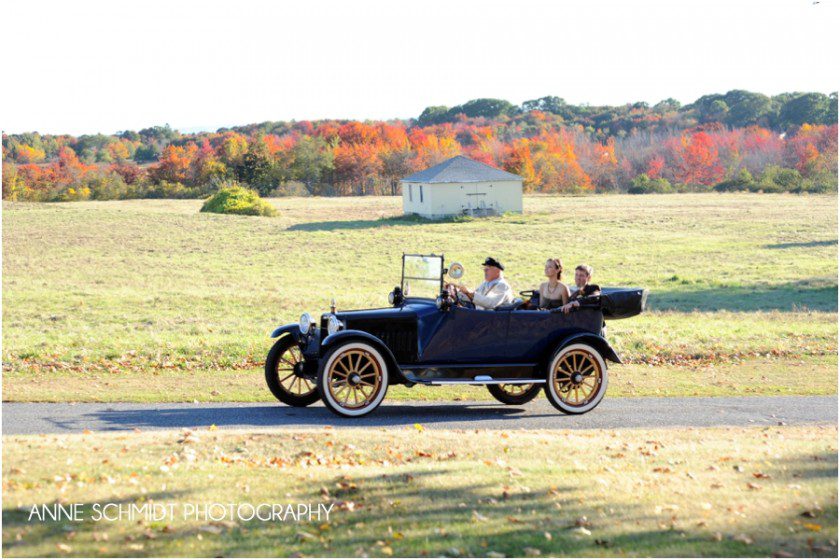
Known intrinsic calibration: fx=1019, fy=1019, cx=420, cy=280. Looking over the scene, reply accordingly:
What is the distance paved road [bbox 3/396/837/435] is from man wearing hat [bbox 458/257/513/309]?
1.29 metres

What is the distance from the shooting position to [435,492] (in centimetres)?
748

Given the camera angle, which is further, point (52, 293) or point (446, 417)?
point (52, 293)

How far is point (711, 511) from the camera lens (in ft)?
23.2

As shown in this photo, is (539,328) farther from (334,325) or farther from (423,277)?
(334,325)

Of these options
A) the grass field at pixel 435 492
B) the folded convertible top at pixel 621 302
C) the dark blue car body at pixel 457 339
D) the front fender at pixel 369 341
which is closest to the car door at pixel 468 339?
the dark blue car body at pixel 457 339

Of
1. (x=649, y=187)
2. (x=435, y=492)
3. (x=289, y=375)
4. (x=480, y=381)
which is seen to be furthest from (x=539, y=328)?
(x=649, y=187)

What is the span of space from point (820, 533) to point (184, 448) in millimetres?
5011

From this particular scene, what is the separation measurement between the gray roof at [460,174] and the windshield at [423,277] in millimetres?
51971

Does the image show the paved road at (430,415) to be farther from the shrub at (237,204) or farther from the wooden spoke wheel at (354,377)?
the shrub at (237,204)

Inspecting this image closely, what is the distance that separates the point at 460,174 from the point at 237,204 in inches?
565

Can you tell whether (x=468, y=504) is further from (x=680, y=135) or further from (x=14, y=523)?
(x=680, y=135)

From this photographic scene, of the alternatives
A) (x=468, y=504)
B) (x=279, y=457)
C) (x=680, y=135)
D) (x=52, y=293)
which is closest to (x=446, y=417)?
(x=279, y=457)

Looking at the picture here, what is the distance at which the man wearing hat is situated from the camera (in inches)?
460

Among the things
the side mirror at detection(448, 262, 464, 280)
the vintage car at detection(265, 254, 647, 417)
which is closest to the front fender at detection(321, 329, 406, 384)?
the vintage car at detection(265, 254, 647, 417)
